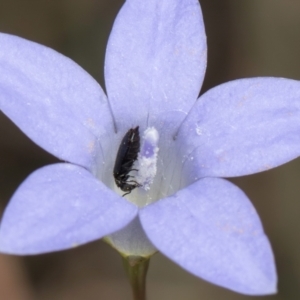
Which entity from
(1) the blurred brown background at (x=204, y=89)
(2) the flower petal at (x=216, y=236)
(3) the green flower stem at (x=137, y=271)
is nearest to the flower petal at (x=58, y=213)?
(2) the flower petal at (x=216, y=236)

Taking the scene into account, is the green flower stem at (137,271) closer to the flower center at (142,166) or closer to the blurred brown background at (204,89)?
the flower center at (142,166)

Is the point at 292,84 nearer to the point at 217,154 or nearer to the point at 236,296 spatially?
the point at 217,154

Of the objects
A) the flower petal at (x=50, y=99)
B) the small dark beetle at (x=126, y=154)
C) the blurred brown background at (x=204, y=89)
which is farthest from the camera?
the blurred brown background at (x=204, y=89)

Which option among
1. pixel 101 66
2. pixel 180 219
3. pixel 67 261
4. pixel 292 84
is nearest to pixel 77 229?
pixel 180 219

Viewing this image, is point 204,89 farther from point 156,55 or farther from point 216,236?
point 216,236

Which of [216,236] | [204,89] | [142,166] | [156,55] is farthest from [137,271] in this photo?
[204,89]

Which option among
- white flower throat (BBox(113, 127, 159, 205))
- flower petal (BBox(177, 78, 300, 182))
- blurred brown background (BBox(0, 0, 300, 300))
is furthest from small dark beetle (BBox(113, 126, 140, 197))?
blurred brown background (BBox(0, 0, 300, 300))

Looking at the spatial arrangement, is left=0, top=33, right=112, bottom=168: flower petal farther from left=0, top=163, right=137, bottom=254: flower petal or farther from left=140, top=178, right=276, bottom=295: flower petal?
left=140, top=178, right=276, bottom=295: flower petal
